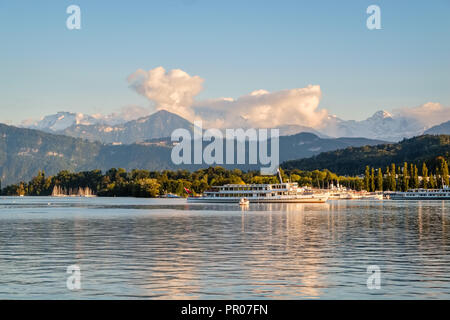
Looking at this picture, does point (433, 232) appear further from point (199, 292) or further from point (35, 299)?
point (35, 299)

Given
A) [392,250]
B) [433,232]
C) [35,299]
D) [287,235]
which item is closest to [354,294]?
[35,299]

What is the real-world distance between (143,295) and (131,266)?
31.9 ft

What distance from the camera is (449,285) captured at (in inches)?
1173

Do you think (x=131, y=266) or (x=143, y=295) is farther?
(x=131, y=266)

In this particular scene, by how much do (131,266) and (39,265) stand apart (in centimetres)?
577

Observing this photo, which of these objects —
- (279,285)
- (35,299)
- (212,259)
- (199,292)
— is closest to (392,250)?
(212,259)

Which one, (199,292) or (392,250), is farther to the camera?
→ (392,250)

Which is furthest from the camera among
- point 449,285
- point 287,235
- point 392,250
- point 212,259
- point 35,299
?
point 287,235
